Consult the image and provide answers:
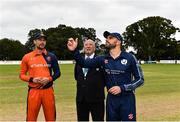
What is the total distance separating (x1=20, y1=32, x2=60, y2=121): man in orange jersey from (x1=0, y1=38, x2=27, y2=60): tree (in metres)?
123

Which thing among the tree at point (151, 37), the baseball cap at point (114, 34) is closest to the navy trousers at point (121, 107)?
the baseball cap at point (114, 34)

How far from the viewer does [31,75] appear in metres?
7.78

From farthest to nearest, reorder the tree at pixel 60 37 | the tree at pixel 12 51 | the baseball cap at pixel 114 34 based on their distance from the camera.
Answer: the tree at pixel 12 51 → the tree at pixel 60 37 → the baseball cap at pixel 114 34

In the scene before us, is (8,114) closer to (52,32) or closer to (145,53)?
(145,53)

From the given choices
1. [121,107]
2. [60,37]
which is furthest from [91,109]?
[60,37]

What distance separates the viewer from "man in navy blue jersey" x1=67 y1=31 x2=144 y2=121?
260 inches

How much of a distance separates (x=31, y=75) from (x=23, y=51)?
4902 inches

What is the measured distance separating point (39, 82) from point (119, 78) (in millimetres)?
1694

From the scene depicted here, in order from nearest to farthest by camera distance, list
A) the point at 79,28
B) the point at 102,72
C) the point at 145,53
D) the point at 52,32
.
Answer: the point at 102,72, the point at 145,53, the point at 52,32, the point at 79,28

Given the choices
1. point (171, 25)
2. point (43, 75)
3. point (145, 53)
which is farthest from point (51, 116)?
point (171, 25)

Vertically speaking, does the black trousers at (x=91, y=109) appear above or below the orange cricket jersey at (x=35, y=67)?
below

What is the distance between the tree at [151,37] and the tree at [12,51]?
113 feet

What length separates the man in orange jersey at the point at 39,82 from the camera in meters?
7.68

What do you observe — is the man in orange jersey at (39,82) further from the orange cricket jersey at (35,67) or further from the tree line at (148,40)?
the tree line at (148,40)
